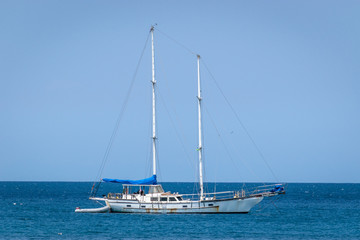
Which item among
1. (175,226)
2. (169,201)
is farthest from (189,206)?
(175,226)

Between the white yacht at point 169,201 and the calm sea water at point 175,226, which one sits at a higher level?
the white yacht at point 169,201

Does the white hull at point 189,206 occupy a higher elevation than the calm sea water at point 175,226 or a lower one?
higher

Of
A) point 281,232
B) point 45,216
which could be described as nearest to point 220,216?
point 281,232

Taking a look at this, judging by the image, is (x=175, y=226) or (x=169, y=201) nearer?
(x=175, y=226)

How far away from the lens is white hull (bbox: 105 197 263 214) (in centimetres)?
6988

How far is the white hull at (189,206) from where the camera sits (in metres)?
69.9

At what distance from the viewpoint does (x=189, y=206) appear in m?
69.8

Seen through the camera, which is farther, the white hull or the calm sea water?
the white hull

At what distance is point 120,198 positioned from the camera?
7262 centimetres

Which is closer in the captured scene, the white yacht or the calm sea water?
the calm sea water

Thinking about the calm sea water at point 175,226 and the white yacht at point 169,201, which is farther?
the white yacht at point 169,201

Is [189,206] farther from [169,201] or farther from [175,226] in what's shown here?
[175,226]

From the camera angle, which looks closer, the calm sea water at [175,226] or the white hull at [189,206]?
the calm sea water at [175,226]

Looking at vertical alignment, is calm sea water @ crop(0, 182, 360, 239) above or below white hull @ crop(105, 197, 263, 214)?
below
